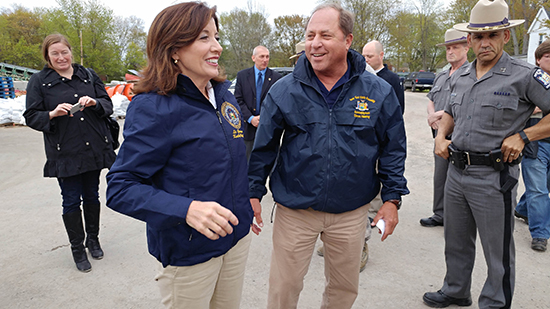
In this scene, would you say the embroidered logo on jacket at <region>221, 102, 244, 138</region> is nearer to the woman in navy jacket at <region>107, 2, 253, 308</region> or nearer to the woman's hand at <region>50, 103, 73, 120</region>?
the woman in navy jacket at <region>107, 2, 253, 308</region>

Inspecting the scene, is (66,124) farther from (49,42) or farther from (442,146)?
(442,146)

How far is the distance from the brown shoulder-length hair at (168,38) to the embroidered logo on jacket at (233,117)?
13.0 inches

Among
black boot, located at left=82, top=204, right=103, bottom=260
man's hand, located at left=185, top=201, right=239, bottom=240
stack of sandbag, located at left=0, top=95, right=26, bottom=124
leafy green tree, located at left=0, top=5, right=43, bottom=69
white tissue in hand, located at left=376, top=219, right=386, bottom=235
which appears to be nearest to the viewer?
man's hand, located at left=185, top=201, right=239, bottom=240

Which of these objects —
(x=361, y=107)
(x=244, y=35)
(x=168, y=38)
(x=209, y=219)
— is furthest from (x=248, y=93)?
(x=244, y=35)

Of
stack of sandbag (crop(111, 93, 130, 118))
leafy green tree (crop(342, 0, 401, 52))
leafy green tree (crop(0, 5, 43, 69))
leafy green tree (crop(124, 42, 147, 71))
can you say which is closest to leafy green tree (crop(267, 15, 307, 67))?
leafy green tree (crop(342, 0, 401, 52))

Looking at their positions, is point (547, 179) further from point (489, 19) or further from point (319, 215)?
point (319, 215)

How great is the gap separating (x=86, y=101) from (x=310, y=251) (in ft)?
8.05

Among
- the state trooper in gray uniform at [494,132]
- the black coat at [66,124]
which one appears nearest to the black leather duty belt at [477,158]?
the state trooper in gray uniform at [494,132]

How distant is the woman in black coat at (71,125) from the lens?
330cm

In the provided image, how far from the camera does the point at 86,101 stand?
3336 millimetres

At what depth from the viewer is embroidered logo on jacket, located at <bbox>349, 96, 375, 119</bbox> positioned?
7.23 feet

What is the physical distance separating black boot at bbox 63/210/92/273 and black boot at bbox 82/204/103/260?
0.53 ft

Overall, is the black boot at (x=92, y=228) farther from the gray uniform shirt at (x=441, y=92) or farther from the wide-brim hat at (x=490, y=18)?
the gray uniform shirt at (x=441, y=92)

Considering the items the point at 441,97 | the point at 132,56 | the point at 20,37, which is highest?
the point at 20,37
